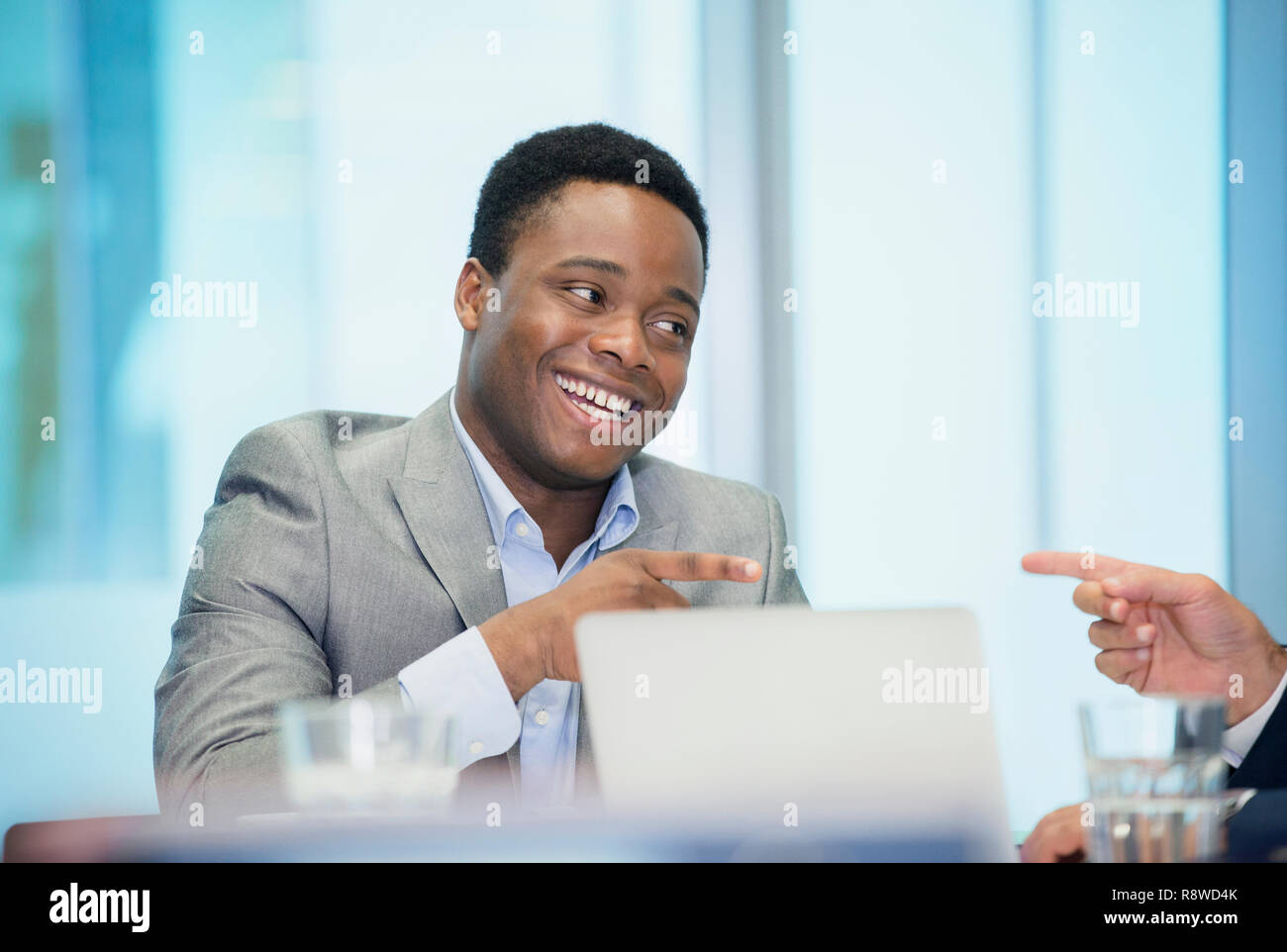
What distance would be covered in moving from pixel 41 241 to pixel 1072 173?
1862 mm

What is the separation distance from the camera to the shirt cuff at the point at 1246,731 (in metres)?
1.27

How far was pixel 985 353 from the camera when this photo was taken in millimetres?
2041

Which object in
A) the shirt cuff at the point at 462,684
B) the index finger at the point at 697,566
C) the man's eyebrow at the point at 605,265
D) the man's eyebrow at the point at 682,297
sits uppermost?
the man's eyebrow at the point at 605,265

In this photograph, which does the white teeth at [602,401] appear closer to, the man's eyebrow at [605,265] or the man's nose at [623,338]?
the man's nose at [623,338]

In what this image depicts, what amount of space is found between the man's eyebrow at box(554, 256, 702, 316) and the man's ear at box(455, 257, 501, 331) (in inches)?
7.2

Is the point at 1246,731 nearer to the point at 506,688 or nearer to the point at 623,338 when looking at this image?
the point at 506,688

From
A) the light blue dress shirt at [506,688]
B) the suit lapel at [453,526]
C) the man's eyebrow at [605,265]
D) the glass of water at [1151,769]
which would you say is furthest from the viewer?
the man's eyebrow at [605,265]

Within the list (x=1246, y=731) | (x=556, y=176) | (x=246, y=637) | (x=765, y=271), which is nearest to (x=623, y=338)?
(x=556, y=176)

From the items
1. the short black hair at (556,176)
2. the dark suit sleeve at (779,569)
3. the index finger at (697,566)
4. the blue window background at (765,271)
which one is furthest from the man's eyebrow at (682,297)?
the index finger at (697,566)

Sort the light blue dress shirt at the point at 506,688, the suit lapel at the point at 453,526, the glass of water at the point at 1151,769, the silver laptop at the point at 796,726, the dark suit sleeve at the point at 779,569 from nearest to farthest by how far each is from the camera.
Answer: the glass of water at the point at 1151,769, the silver laptop at the point at 796,726, the light blue dress shirt at the point at 506,688, the suit lapel at the point at 453,526, the dark suit sleeve at the point at 779,569

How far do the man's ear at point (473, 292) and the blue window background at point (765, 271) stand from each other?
5 centimetres

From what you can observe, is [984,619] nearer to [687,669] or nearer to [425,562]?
[425,562]

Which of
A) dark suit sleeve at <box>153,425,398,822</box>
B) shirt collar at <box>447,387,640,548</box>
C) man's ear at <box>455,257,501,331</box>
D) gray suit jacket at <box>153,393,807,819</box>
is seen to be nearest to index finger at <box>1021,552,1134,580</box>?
gray suit jacket at <box>153,393,807,819</box>

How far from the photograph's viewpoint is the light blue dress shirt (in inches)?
50.3
